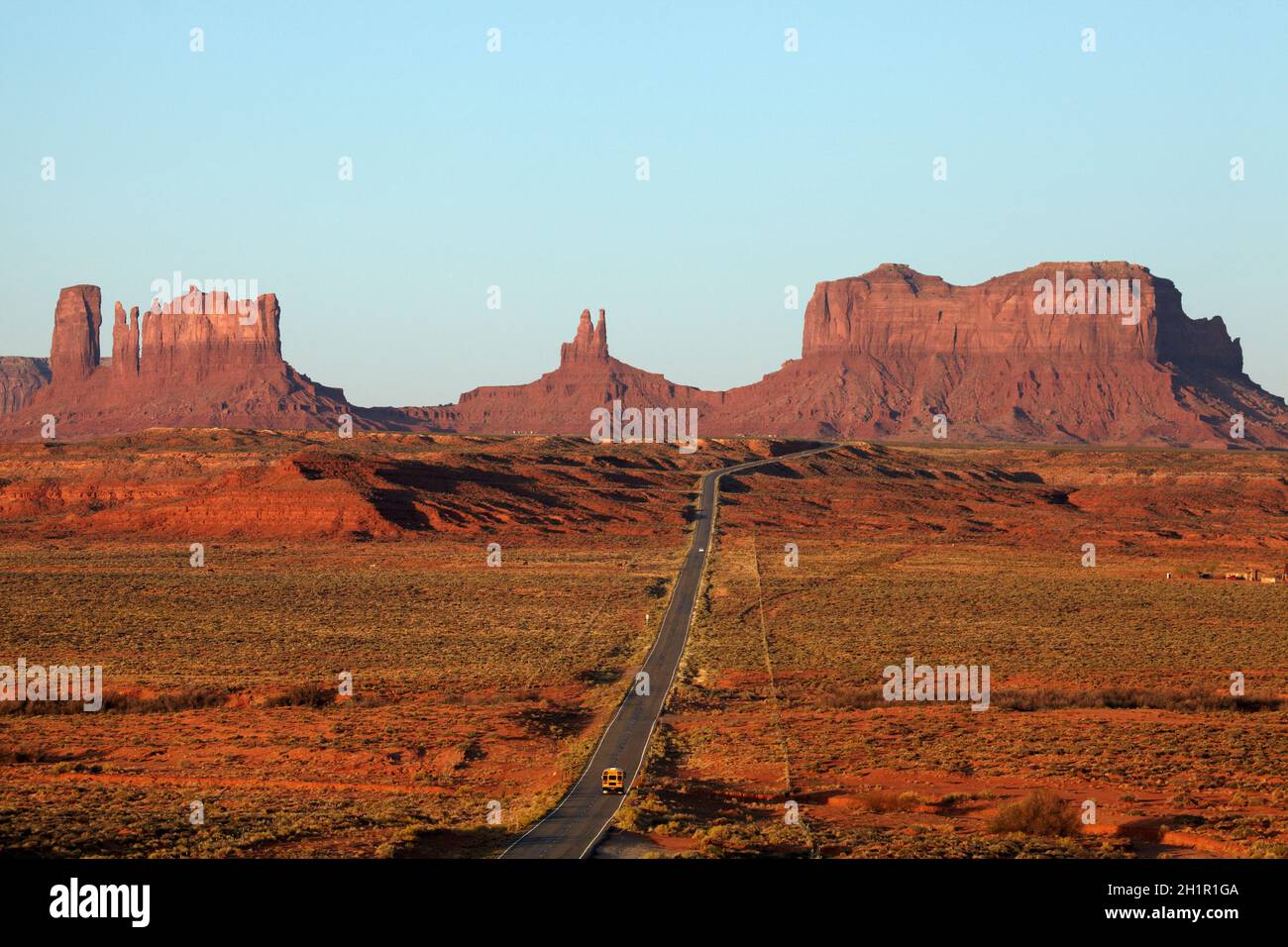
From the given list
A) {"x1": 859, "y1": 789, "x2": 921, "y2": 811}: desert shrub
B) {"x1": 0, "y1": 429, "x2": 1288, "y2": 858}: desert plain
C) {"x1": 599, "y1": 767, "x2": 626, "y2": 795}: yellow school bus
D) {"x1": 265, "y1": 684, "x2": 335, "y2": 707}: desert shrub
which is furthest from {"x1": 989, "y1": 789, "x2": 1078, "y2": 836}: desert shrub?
{"x1": 265, "y1": 684, "x2": 335, "y2": 707}: desert shrub

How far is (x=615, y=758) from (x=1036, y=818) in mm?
12336

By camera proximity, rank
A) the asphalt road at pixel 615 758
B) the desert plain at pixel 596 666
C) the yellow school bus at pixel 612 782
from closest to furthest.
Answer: the asphalt road at pixel 615 758 < the desert plain at pixel 596 666 < the yellow school bus at pixel 612 782

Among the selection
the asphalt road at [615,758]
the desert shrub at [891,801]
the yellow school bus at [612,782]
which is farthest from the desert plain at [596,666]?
the yellow school bus at [612,782]

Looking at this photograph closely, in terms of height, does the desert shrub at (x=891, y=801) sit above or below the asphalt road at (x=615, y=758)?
below

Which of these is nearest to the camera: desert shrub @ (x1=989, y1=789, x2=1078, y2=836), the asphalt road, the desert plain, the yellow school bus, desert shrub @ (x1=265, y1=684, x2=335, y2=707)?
the asphalt road

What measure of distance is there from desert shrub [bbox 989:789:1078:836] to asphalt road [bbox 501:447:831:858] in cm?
824

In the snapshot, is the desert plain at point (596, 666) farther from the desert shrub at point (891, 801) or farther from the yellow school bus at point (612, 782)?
the yellow school bus at point (612, 782)

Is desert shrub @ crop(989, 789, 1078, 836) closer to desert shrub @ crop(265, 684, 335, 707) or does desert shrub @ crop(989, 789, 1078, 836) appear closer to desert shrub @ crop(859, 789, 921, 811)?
desert shrub @ crop(859, 789, 921, 811)

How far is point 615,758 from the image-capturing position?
3603 cm

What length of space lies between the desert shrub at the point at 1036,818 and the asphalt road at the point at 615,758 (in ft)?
27.0

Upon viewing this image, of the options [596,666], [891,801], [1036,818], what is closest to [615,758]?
[891,801]

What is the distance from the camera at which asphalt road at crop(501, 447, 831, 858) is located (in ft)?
85.0

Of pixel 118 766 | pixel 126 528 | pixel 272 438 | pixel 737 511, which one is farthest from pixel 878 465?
pixel 118 766

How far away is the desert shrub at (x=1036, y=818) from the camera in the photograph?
2723 centimetres
